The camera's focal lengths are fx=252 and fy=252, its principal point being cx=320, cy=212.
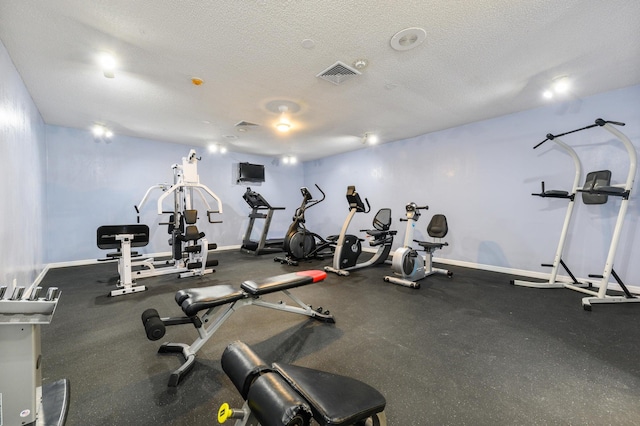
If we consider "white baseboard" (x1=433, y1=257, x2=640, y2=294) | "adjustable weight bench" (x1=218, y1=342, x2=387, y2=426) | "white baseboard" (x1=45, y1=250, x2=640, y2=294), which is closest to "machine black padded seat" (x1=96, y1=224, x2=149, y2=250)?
"white baseboard" (x1=45, y1=250, x2=640, y2=294)

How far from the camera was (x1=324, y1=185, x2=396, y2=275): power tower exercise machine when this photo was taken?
434 centimetres

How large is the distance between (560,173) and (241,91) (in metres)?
4.84

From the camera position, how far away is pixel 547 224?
155 inches

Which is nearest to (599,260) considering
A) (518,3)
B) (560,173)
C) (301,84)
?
(560,173)

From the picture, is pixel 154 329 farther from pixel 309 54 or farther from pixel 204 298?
pixel 309 54

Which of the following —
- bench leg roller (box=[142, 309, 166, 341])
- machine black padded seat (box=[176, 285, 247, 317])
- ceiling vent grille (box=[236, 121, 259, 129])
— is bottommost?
bench leg roller (box=[142, 309, 166, 341])

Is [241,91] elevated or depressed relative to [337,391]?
elevated

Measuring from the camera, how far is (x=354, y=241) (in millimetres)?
4523

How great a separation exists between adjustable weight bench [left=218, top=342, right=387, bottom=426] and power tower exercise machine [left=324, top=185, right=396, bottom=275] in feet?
11.2

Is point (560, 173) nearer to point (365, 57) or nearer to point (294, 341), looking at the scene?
point (365, 57)

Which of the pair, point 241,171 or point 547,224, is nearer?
point 547,224

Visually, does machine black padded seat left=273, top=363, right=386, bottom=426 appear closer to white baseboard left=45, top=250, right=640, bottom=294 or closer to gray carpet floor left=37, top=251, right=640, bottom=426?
gray carpet floor left=37, top=251, right=640, bottom=426

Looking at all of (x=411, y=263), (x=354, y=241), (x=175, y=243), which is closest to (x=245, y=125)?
(x=175, y=243)

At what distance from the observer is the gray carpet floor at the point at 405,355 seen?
142cm
